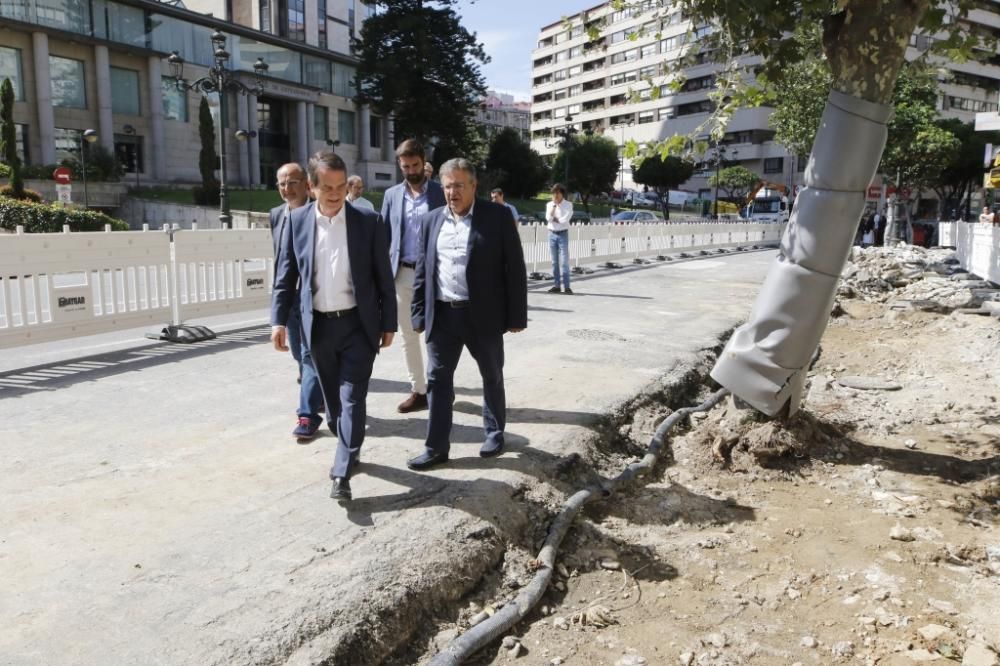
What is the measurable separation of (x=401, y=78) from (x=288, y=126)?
12956 mm

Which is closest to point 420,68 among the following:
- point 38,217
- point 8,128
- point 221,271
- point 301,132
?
point 301,132

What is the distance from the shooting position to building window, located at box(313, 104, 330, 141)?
191ft

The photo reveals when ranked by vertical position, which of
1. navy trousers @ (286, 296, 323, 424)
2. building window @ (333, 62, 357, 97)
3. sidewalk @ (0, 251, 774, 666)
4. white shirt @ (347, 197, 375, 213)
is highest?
building window @ (333, 62, 357, 97)

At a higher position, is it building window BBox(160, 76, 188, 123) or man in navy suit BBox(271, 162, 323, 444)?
building window BBox(160, 76, 188, 123)

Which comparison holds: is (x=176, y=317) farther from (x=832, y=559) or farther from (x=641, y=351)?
(x=832, y=559)

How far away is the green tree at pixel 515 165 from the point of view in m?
62.2

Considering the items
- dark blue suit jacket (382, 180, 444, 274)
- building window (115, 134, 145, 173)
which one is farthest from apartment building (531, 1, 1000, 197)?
dark blue suit jacket (382, 180, 444, 274)

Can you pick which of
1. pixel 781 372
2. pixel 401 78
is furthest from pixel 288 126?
pixel 781 372

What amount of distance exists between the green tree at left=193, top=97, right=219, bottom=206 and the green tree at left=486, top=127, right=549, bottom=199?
22584 millimetres

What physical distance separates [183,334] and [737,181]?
225 feet

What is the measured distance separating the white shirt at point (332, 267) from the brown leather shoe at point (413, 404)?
1767 mm

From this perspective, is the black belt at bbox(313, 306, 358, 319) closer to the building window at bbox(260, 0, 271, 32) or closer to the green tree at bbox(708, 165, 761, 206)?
the building window at bbox(260, 0, 271, 32)

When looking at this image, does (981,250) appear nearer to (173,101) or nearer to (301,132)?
(173,101)

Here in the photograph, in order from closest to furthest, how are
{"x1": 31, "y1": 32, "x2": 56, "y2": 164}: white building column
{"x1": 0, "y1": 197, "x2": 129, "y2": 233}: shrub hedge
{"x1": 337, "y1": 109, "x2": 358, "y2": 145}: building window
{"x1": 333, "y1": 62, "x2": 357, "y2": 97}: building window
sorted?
{"x1": 0, "y1": 197, "x2": 129, "y2": 233}: shrub hedge → {"x1": 31, "y1": 32, "x2": 56, "y2": 164}: white building column → {"x1": 333, "y1": 62, "x2": 357, "y2": 97}: building window → {"x1": 337, "y1": 109, "x2": 358, "y2": 145}: building window
